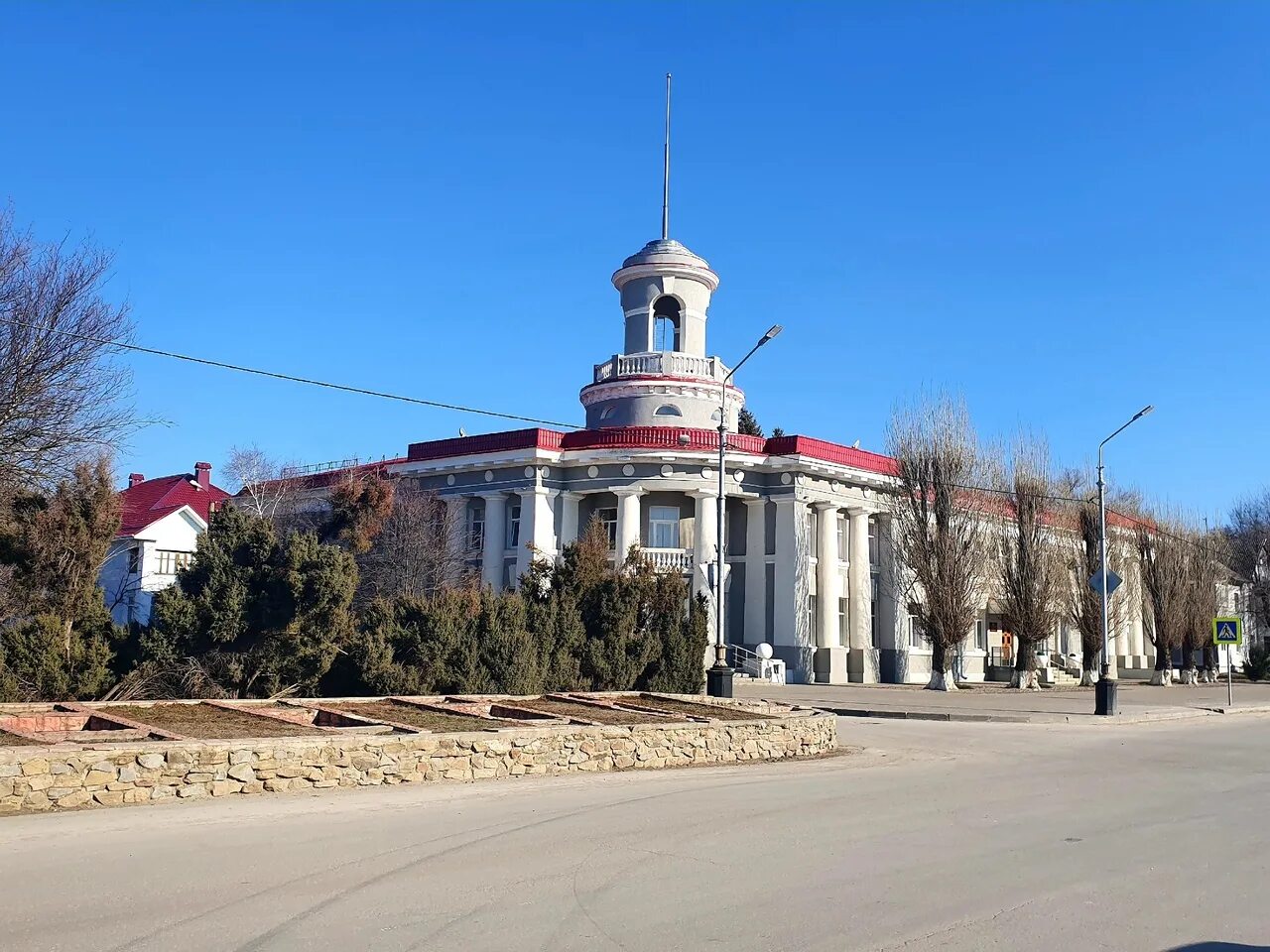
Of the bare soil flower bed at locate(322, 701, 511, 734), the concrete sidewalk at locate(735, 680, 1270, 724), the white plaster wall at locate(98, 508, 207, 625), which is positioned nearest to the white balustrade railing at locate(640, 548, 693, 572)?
the concrete sidewalk at locate(735, 680, 1270, 724)

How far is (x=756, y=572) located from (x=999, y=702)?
1352 centimetres

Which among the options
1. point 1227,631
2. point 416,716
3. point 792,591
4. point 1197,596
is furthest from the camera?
point 1197,596

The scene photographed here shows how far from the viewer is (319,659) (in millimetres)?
20047

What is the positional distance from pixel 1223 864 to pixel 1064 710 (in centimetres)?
2293

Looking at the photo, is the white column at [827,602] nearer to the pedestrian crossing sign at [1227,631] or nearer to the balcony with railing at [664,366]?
the balcony with railing at [664,366]

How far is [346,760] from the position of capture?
Answer: 1296cm

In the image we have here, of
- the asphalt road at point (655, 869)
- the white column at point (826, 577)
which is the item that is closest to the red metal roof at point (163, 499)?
the white column at point (826, 577)

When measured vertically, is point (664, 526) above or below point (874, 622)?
above

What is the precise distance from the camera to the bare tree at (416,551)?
43.9 m

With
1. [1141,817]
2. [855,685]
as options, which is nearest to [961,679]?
[855,685]

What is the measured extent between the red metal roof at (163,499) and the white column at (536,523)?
12.6 metres

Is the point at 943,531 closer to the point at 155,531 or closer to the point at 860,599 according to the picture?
the point at 860,599

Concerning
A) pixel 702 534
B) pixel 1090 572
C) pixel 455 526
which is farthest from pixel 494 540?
pixel 1090 572

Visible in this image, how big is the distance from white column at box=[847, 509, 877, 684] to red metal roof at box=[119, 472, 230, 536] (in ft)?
86.2
